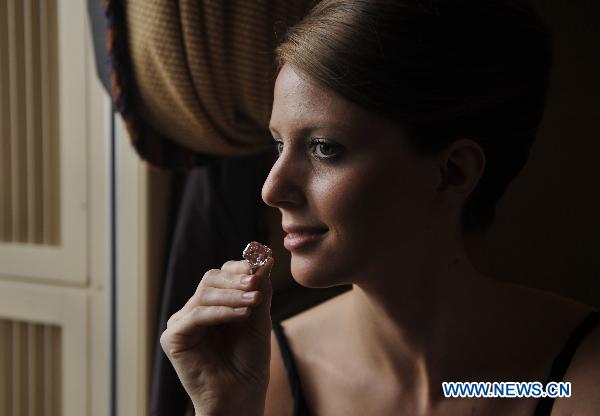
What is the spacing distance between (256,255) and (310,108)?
140mm

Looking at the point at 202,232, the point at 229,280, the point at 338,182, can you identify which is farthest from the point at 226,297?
the point at 202,232

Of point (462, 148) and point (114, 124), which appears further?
point (114, 124)

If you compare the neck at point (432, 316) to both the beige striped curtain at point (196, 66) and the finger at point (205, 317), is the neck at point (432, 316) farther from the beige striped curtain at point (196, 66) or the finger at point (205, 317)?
the beige striped curtain at point (196, 66)

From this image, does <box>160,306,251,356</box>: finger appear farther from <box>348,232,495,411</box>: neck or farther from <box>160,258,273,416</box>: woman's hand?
<box>348,232,495,411</box>: neck

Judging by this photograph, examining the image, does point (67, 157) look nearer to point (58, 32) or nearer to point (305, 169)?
point (58, 32)

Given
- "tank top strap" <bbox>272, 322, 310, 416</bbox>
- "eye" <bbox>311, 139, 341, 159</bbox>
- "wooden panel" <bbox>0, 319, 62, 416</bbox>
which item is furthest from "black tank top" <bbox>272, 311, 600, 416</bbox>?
"wooden panel" <bbox>0, 319, 62, 416</bbox>

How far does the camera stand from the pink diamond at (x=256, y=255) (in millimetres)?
600

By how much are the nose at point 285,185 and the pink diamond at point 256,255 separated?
5 centimetres

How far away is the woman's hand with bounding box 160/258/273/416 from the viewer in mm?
616

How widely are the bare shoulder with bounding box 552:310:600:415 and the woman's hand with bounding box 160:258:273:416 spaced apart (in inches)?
10.9

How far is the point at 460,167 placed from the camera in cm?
61

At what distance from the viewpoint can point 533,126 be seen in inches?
24.6

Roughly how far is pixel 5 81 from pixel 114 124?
24 cm

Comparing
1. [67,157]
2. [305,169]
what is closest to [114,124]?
[67,157]
